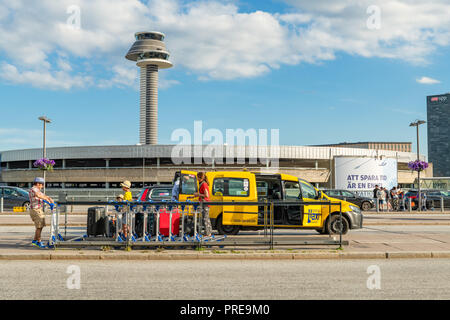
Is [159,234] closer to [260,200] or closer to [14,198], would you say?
[260,200]

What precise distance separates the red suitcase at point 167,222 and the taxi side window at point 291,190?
13.3 ft

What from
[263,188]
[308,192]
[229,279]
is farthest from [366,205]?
[229,279]

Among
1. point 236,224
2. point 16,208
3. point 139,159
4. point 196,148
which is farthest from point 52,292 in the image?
point 139,159

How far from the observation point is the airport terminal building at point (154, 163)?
63.6 m

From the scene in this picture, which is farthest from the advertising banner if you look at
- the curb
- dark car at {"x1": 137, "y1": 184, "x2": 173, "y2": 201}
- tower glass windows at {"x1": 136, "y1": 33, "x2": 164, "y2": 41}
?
tower glass windows at {"x1": 136, "y1": 33, "x2": 164, "y2": 41}

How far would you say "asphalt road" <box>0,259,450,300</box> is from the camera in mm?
6586

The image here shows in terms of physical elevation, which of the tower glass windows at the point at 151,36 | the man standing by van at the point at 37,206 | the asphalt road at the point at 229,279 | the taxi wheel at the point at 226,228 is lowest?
the asphalt road at the point at 229,279

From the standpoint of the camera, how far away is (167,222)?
1118 centimetres

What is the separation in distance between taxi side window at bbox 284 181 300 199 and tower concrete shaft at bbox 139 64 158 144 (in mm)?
109656

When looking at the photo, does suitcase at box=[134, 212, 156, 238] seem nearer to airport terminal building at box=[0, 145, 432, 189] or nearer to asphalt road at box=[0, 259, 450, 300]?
asphalt road at box=[0, 259, 450, 300]

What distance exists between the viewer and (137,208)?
36.7 ft

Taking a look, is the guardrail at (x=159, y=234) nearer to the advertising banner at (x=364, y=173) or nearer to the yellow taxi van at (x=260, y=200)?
the yellow taxi van at (x=260, y=200)

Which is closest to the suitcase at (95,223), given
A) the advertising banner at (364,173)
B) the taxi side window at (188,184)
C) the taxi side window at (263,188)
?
the taxi side window at (188,184)

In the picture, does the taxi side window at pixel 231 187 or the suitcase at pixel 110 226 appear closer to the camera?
the suitcase at pixel 110 226
